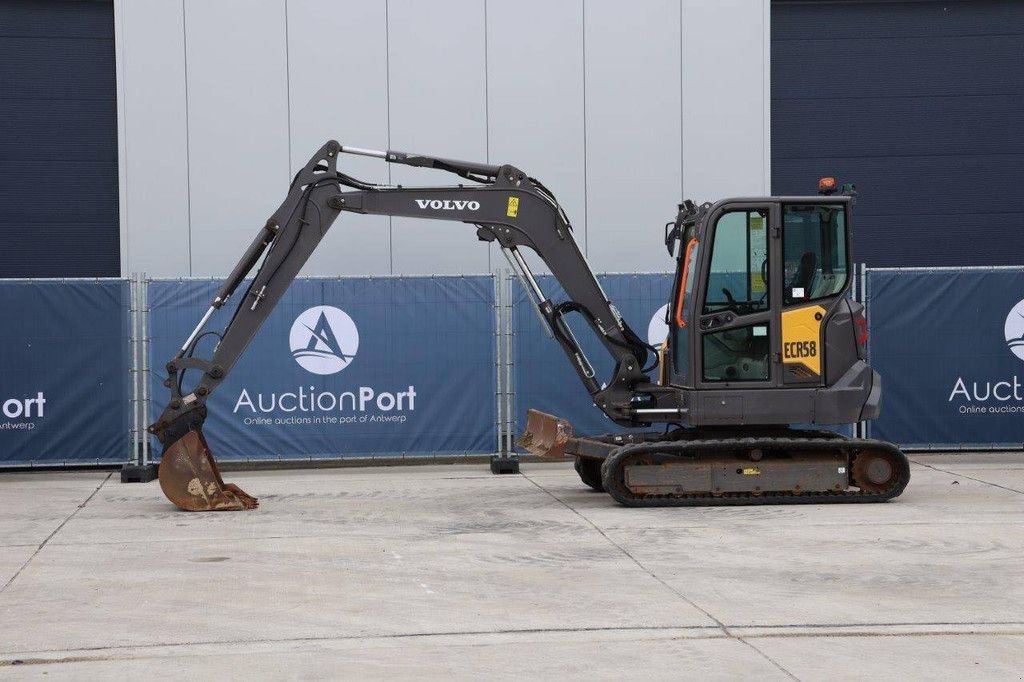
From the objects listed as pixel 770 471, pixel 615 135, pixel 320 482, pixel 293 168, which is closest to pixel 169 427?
pixel 320 482

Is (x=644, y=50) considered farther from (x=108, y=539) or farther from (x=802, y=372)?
(x=108, y=539)

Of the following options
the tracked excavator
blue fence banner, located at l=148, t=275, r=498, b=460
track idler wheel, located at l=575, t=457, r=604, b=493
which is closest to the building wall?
blue fence banner, located at l=148, t=275, r=498, b=460

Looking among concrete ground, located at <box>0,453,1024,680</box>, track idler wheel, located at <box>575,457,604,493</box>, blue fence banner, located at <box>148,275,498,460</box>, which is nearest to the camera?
concrete ground, located at <box>0,453,1024,680</box>

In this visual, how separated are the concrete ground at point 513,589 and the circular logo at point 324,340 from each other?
2.68 meters

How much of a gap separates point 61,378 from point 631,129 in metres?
8.42

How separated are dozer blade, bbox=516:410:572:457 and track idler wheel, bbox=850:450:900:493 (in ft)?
9.19

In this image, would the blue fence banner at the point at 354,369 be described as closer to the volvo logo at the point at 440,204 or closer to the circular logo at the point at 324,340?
the circular logo at the point at 324,340

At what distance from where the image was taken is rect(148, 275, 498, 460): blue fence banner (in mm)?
15422

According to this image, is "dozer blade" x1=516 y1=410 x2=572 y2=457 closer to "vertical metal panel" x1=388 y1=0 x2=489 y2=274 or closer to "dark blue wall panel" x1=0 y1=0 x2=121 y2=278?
"vertical metal panel" x1=388 y1=0 x2=489 y2=274

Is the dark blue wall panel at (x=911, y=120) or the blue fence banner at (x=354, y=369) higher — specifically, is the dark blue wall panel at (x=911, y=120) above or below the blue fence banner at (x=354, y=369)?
above

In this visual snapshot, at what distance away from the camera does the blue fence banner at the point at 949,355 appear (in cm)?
1612

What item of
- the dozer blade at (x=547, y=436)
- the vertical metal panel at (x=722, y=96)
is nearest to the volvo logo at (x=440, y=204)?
the dozer blade at (x=547, y=436)

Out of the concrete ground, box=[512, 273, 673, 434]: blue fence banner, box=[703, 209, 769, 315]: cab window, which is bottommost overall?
the concrete ground

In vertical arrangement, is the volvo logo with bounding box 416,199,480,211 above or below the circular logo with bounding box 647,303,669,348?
above
